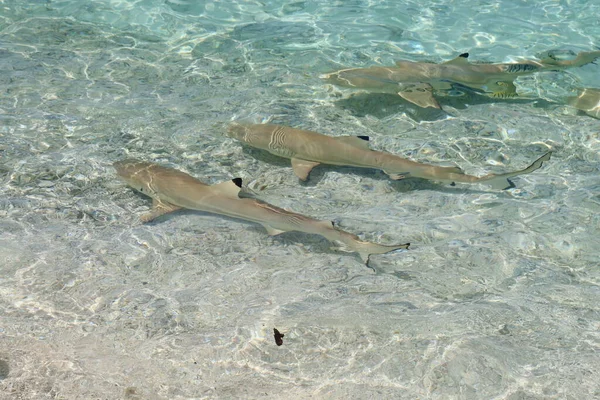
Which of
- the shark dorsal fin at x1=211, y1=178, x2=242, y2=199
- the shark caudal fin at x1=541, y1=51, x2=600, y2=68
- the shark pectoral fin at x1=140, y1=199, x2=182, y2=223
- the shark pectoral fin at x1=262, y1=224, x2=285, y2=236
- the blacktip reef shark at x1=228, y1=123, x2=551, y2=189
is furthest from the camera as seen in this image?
the shark caudal fin at x1=541, y1=51, x2=600, y2=68

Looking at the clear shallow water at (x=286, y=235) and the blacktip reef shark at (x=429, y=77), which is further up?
the blacktip reef shark at (x=429, y=77)

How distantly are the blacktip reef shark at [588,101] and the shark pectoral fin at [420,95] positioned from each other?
1937mm

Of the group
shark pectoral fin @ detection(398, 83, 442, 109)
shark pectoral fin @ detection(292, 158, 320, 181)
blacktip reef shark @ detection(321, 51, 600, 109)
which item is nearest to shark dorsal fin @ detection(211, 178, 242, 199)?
shark pectoral fin @ detection(292, 158, 320, 181)

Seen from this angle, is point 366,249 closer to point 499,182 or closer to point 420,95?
point 499,182

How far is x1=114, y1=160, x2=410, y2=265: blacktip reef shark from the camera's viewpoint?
514 centimetres

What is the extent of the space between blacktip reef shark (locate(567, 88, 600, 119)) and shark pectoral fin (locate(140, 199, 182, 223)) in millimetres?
5460

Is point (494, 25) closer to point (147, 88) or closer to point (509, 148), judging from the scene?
point (509, 148)

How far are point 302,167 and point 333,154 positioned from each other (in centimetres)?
35

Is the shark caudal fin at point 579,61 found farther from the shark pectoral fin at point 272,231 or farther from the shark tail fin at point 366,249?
the shark pectoral fin at point 272,231

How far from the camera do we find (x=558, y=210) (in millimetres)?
6055

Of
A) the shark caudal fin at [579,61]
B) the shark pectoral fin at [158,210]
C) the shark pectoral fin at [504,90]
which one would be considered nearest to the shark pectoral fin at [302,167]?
the shark pectoral fin at [158,210]

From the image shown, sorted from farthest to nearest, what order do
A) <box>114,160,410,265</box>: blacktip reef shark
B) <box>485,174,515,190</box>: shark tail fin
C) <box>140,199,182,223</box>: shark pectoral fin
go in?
<box>485,174,515,190</box>: shark tail fin < <box>140,199,182,223</box>: shark pectoral fin < <box>114,160,410,265</box>: blacktip reef shark

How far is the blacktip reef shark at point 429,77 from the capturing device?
320 inches

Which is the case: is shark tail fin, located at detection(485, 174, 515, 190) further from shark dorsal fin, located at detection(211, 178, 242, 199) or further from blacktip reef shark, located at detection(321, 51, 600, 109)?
shark dorsal fin, located at detection(211, 178, 242, 199)
